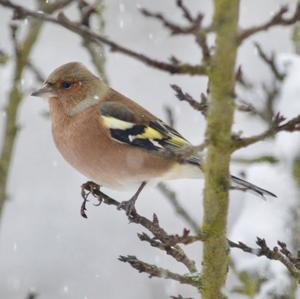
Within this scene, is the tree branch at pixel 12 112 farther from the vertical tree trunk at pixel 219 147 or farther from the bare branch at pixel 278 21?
the bare branch at pixel 278 21

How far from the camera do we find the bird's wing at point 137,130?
4.71 meters

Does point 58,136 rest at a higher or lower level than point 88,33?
higher

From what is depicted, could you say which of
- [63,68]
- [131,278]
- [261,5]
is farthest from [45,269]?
[63,68]

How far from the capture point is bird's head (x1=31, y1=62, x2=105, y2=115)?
192 inches

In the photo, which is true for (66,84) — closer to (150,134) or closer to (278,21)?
(150,134)

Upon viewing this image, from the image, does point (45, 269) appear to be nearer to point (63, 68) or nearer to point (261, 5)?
point (261, 5)

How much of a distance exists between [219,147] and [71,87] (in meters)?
2.64

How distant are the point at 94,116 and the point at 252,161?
1.04 meters

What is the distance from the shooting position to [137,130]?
187 inches

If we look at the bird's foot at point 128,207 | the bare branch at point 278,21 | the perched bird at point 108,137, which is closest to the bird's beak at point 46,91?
the perched bird at point 108,137

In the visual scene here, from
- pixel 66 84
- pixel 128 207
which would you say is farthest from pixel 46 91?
pixel 128 207

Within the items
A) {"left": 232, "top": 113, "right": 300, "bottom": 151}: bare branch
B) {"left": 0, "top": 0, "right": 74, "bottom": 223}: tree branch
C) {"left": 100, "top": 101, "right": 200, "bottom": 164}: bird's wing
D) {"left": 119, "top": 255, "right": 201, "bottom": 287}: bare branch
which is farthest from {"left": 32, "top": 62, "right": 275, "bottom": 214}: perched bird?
{"left": 232, "top": 113, "right": 300, "bottom": 151}: bare branch

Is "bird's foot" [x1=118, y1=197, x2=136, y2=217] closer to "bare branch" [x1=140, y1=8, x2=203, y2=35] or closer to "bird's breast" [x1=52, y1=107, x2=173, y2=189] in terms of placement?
"bird's breast" [x1=52, y1=107, x2=173, y2=189]

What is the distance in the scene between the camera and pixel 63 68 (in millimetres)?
4957
